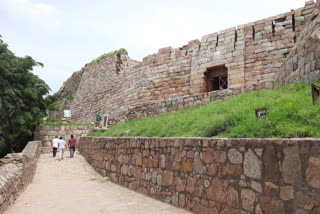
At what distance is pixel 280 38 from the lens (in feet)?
37.6

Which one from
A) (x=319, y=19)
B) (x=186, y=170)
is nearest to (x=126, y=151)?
(x=186, y=170)

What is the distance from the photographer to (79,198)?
21.8ft

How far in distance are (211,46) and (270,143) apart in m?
10.8

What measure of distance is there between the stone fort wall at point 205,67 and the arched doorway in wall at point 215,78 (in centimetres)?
13

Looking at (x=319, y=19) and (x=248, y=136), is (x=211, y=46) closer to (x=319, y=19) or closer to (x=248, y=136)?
(x=319, y=19)

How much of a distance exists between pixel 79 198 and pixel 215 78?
31.0 feet

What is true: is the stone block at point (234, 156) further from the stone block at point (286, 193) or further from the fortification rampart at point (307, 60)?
the fortification rampart at point (307, 60)

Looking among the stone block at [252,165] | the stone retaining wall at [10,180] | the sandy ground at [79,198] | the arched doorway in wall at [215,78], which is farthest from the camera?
the arched doorway in wall at [215,78]

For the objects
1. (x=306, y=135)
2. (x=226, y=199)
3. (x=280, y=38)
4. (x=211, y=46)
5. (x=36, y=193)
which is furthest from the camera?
(x=211, y=46)

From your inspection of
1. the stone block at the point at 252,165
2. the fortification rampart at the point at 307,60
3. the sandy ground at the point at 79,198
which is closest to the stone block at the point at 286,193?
the stone block at the point at 252,165

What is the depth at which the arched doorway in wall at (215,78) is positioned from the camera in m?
13.2

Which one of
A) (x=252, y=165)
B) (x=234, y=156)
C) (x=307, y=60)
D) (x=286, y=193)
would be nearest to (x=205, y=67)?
(x=307, y=60)

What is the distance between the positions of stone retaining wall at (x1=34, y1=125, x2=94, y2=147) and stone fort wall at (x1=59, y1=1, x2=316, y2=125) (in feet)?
8.34

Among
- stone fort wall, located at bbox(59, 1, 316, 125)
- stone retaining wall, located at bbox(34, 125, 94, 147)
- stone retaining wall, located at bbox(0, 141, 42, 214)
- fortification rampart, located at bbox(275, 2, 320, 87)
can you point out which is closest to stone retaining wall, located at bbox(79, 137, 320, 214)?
stone retaining wall, located at bbox(0, 141, 42, 214)
